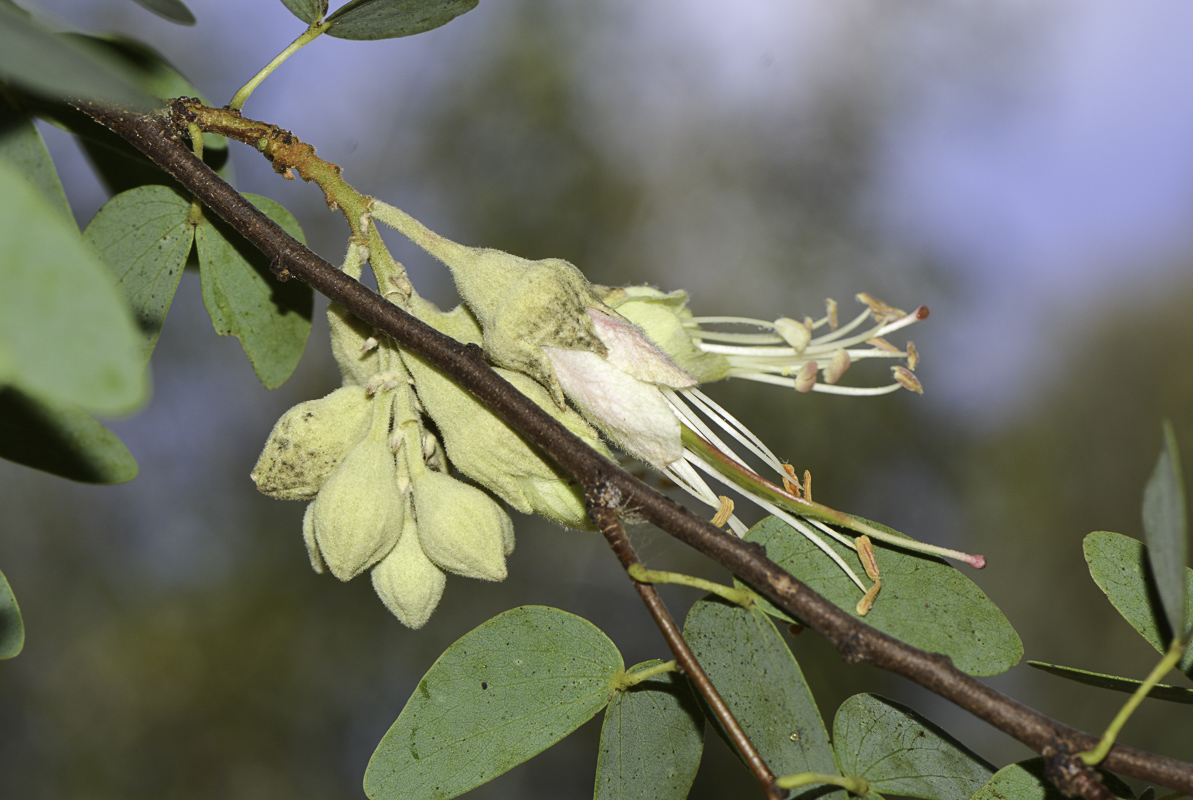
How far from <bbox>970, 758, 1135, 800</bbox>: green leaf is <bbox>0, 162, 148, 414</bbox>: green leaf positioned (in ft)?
2.13

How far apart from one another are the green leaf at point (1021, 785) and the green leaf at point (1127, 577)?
15 cm

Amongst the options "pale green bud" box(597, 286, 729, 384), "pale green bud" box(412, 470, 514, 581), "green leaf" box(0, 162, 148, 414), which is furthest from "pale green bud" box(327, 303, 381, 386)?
"green leaf" box(0, 162, 148, 414)

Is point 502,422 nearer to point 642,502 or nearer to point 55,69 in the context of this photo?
point 642,502

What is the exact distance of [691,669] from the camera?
0.58 m

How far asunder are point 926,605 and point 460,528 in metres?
0.42

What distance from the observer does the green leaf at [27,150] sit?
846mm

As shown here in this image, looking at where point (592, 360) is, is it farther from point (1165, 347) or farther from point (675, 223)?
point (1165, 347)

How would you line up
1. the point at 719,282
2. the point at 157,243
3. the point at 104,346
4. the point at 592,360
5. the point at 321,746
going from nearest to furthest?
the point at 104,346 < the point at 592,360 < the point at 157,243 < the point at 321,746 < the point at 719,282

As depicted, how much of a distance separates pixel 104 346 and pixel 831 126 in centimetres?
624

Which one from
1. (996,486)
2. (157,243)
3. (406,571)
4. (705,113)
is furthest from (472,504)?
(996,486)

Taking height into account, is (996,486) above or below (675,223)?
below

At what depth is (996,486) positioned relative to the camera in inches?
225

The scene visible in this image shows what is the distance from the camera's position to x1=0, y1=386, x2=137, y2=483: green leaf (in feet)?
2.12

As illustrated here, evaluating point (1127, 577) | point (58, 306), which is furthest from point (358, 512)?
point (1127, 577)
